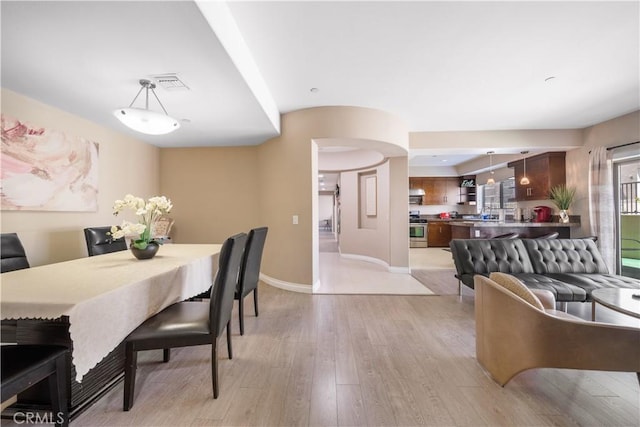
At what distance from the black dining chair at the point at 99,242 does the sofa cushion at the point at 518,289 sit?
3.59 metres

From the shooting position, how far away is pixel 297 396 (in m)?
1.63

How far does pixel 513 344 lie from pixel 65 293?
2576mm

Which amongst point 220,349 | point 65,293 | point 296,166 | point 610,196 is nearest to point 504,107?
point 610,196

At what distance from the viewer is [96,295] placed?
1239 millimetres

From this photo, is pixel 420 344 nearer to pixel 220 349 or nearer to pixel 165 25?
pixel 220 349

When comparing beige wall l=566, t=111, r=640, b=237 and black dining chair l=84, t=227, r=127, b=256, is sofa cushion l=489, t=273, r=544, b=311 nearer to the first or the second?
black dining chair l=84, t=227, r=127, b=256

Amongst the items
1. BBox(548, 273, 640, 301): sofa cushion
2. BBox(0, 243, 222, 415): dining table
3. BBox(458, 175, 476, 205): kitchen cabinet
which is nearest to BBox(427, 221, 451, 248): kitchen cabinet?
BBox(458, 175, 476, 205): kitchen cabinet

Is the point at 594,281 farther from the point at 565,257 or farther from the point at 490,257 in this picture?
the point at 490,257

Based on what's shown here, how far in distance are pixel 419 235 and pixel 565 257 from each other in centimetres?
503

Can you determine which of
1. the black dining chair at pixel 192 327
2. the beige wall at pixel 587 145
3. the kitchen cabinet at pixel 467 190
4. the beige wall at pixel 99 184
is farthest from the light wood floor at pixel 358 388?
the kitchen cabinet at pixel 467 190

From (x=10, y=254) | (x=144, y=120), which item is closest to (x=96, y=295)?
(x=144, y=120)

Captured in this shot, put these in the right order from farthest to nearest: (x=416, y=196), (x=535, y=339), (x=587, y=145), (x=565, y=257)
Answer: (x=416, y=196) → (x=587, y=145) → (x=565, y=257) → (x=535, y=339)

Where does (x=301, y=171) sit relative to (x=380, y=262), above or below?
above

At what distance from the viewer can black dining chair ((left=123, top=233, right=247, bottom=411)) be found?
59.1 inches
